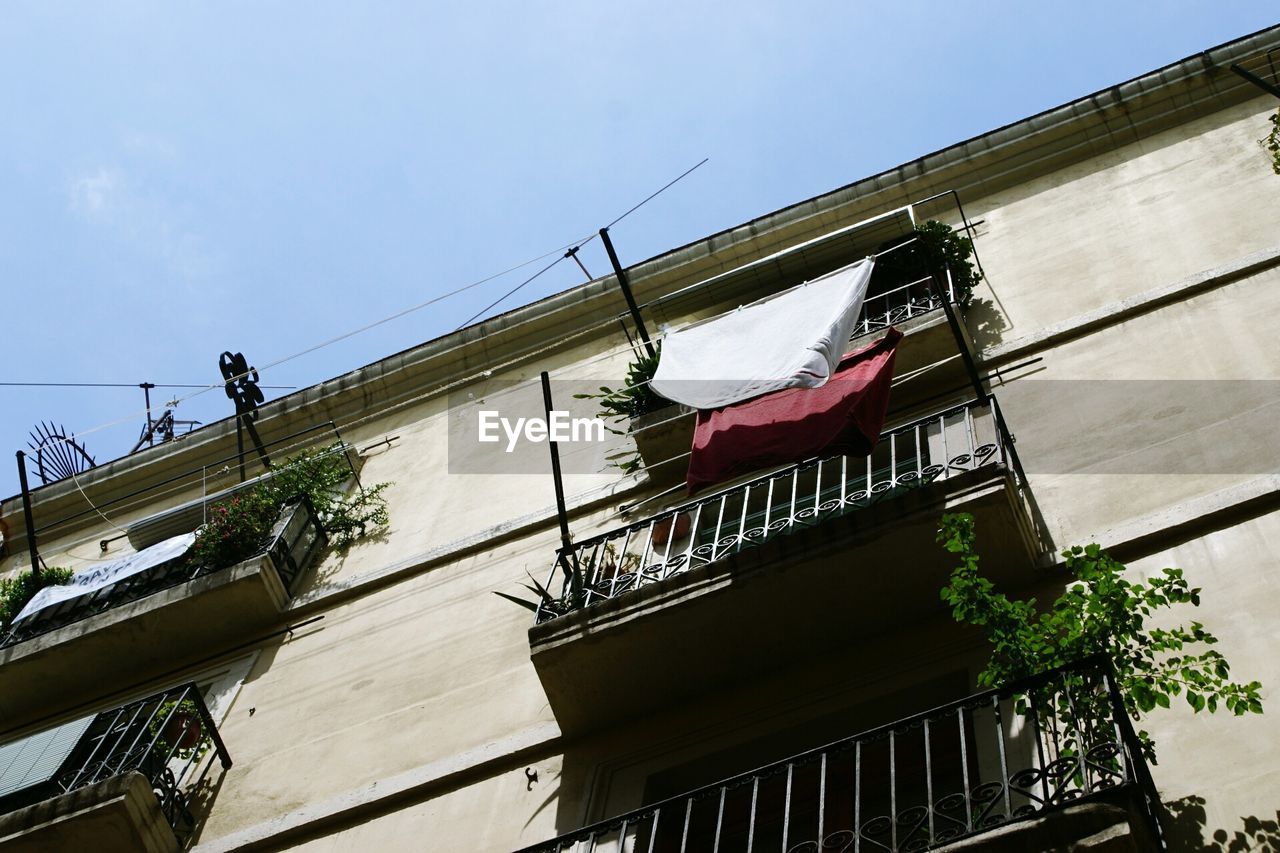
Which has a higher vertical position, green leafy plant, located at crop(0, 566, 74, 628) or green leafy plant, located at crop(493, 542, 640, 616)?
green leafy plant, located at crop(0, 566, 74, 628)

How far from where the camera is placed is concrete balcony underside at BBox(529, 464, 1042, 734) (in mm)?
7996

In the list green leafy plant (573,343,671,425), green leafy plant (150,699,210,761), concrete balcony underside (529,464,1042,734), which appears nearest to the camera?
concrete balcony underside (529,464,1042,734)

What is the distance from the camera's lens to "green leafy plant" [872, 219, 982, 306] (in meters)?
11.3

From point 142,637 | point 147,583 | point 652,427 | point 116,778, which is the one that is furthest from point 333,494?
point 116,778

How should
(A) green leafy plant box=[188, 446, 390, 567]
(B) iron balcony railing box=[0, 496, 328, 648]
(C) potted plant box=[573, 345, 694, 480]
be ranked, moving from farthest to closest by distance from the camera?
(A) green leafy plant box=[188, 446, 390, 567], (B) iron balcony railing box=[0, 496, 328, 648], (C) potted plant box=[573, 345, 694, 480]

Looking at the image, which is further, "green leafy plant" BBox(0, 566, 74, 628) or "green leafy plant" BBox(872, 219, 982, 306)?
"green leafy plant" BBox(0, 566, 74, 628)

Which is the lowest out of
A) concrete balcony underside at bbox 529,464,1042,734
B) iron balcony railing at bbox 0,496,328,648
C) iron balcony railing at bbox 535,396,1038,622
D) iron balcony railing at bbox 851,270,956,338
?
concrete balcony underside at bbox 529,464,1042,734

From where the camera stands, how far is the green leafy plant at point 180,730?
977cm

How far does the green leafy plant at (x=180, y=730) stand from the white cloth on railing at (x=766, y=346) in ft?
13.4

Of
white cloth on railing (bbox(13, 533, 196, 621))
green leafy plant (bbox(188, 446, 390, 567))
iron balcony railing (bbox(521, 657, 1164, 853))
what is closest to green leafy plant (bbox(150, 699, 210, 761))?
green leafy plant (bbox(188, 446, 390, 567))

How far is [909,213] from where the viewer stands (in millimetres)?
11859

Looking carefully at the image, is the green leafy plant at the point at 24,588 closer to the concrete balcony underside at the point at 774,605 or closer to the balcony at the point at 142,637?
the balcony at the point at 142,637

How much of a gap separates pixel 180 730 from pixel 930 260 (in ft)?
22.0

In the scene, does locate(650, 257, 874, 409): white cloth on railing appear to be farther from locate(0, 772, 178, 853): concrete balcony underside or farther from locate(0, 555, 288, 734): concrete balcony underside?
locate(0, 772, 178, 853): concrete balcony underside
